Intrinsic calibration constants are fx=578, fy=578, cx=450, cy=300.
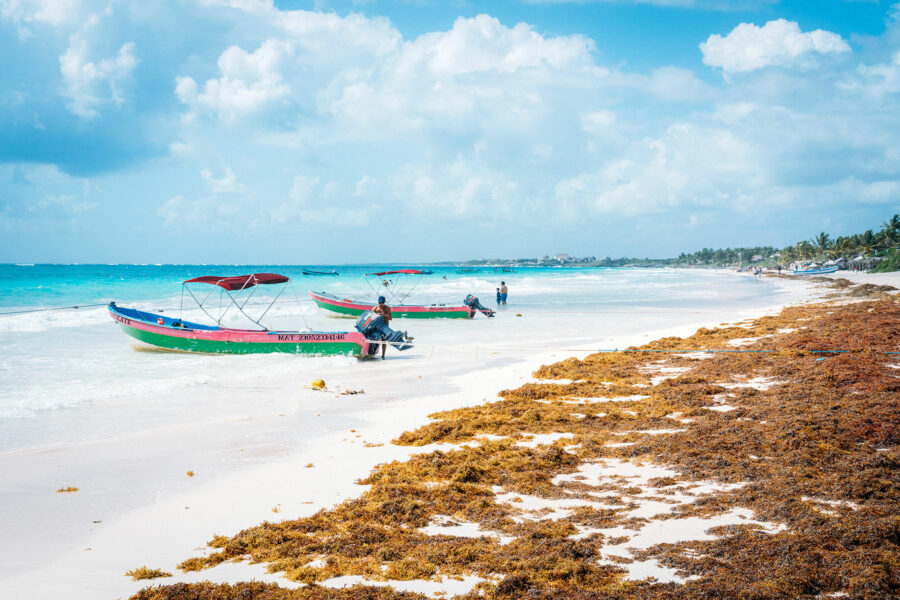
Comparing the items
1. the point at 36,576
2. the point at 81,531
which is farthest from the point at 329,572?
the point at 81,531

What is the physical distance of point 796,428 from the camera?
24.5ft

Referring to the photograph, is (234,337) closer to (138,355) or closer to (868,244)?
(138,355)

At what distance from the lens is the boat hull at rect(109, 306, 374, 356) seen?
17.1m

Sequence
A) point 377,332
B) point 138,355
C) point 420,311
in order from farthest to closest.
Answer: point 420,311
point 138,355
point 377,332

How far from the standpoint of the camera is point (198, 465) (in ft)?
24.6

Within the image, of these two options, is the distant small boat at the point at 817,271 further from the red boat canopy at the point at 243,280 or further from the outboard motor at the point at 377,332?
the red boat canopy at the point at 243,280

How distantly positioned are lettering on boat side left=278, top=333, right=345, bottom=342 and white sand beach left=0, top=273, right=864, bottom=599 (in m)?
1.69

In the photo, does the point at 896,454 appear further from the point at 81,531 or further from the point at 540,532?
the point at 81,531

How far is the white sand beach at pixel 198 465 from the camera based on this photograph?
4918mm

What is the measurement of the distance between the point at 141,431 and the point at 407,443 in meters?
4.52

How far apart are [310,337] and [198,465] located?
389 inches

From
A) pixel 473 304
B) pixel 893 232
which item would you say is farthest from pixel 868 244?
pixel 473 304

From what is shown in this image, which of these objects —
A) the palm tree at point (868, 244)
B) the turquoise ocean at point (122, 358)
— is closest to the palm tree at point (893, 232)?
the palm tree at point (868, 244)

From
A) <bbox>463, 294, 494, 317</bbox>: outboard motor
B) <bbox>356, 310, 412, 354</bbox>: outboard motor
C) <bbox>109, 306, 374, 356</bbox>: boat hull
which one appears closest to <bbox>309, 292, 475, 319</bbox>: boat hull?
<bbox>463, 294, 494, 317</bbox>: outboard motor
